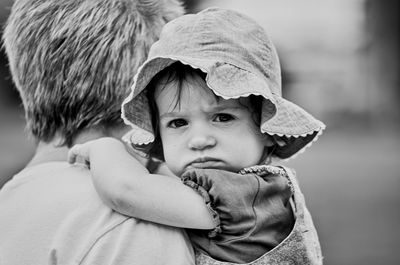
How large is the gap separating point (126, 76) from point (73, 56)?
0.16 meters

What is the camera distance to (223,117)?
217 centimetres

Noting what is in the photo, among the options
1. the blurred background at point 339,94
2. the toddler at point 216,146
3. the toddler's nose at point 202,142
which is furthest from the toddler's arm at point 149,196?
the blurred background at point 339,94

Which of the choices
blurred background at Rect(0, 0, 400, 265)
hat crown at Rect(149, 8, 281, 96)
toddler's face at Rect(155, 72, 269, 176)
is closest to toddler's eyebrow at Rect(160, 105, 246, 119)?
toddler's face at Rect(155, 72, 269, 176)

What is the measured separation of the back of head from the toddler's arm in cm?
37

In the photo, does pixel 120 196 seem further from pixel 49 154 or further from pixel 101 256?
pixel 49 154

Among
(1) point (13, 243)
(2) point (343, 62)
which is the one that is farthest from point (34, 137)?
(2) point (343, 62)

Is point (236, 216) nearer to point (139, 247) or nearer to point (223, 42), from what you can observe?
point (139, 247)

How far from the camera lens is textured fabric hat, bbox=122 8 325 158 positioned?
6.89 feet

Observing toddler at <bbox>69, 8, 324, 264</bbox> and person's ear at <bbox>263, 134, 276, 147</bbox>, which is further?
person's ear at <bbox>263, 134, 276, 147</bbox>

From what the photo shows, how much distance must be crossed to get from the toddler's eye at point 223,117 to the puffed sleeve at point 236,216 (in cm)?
16

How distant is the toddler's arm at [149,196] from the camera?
1.97 metres

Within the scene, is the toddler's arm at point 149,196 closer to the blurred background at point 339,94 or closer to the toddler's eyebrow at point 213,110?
the toddler's eyebrow at point 213,110

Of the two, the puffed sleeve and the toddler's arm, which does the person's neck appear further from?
the puffed sleeve

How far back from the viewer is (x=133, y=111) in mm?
2271
